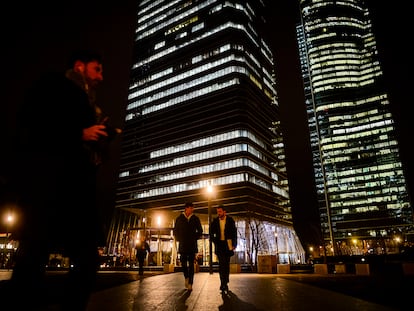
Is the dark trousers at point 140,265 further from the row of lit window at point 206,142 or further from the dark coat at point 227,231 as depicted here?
the row of lit window at point 206,142

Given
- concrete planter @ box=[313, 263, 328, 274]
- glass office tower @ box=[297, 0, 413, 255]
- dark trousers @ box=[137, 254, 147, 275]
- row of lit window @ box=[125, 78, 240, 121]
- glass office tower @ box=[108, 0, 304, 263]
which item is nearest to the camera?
dark trousers @ box=[137, 254, 147, 275]

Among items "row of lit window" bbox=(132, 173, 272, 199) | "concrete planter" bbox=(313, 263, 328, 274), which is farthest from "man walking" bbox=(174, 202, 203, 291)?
"row of lit window" bbox=(132, 173, 272, 199)

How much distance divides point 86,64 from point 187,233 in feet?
18.2

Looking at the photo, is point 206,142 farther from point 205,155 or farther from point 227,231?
point 227,231

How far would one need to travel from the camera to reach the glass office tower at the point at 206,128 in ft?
243

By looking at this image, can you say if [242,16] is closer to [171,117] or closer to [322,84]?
[171,117]

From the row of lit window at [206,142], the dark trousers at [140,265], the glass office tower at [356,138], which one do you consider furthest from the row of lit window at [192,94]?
the dark trousers at [140,265]

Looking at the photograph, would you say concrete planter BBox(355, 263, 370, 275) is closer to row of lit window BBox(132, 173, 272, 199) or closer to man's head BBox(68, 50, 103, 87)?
man's head BBox(68, 50, 103, 87)

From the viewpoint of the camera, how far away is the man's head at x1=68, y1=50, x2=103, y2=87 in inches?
98.6

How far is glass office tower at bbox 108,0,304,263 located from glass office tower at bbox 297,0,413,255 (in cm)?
3482

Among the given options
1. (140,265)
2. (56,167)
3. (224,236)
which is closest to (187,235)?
(224,236)

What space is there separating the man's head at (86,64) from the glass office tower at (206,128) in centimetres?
6237

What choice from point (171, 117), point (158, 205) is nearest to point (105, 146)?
point (158, 205)

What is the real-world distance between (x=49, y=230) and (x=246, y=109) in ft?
263
